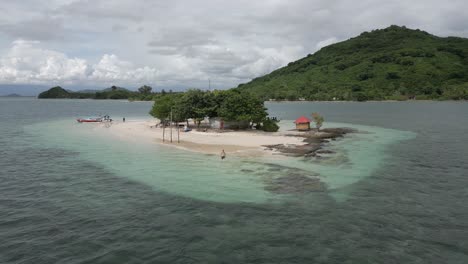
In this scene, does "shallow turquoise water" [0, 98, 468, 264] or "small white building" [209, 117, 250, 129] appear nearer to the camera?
"shallow turquoise water" [0, 98, 468, 264]

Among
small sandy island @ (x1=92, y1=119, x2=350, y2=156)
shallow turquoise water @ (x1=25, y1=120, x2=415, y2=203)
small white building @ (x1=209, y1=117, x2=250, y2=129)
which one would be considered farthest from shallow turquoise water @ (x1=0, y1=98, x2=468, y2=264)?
small white building @ (x1=209, y1=117, x2=250, y2=129)

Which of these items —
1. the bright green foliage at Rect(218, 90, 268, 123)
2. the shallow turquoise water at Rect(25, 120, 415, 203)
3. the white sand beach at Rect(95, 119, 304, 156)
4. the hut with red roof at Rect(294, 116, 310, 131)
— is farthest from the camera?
the hut with red roof at Rect(294, 116, 310, 131)

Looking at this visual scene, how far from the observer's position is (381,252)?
59.6ft

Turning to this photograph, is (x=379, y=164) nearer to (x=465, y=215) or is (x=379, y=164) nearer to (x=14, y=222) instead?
(x=465, y=215)

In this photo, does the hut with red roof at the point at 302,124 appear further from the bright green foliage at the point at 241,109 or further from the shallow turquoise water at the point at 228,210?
the shallow turquoise water at the point at 228,210

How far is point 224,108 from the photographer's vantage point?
67.8 meters

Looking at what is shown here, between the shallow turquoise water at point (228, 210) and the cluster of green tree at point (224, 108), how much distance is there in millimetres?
24194

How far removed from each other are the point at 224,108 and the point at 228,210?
44732mm

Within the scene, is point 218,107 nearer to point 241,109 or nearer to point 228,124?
point 228,124

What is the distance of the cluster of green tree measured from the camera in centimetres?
6694

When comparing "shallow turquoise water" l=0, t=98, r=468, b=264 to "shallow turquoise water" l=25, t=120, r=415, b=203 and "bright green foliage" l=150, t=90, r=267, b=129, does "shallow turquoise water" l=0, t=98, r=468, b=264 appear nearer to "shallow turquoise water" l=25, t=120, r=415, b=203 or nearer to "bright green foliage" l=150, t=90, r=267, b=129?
"shallow turquoise water" l=25, t=120, r=415, b=203

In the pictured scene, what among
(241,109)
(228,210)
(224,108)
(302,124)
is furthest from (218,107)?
(228,210)

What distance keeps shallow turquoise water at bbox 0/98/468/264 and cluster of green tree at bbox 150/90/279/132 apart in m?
24.2

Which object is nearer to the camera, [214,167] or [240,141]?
[214,167]
